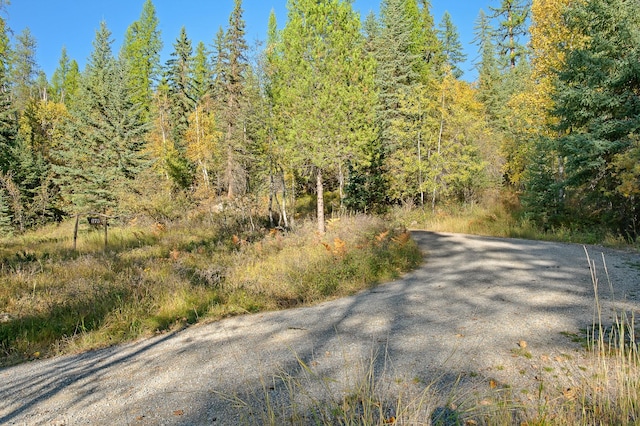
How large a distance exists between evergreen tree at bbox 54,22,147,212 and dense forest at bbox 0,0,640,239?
0.12 meters

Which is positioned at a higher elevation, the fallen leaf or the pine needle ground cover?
the fallen leaf

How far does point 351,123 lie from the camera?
12492 millimetres

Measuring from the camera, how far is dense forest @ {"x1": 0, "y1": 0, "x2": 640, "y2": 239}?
11.4m

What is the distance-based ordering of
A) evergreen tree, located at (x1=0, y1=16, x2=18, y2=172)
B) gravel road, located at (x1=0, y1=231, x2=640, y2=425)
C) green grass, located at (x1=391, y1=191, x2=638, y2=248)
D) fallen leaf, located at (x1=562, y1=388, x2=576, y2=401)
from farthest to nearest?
1. evergreen tree, located at (x1=0, y1=16, x2=18, y2=172)
2. green grass, located at (x1=391, y1=191, x2=638, y2=248)
3. gravel road, located at (x1=0, y1=231, x2=640, y2=425)
4. fallen leaf, located at (x1=562, y1=388, x2=576, y2=401)

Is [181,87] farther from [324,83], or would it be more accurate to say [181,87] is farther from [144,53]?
[324,83]

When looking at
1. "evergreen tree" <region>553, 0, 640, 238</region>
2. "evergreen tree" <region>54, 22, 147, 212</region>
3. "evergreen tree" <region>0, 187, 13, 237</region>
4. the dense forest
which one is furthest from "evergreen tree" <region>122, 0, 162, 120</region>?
"evergreen tree" <region>553, 0, 640, 238</region>

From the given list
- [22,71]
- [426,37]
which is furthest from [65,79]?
[426,37]

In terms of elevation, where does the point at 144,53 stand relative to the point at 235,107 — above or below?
above

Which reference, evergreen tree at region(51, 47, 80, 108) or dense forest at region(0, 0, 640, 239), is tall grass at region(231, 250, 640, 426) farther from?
evergreen tree at region(51, 47, 80, 108)

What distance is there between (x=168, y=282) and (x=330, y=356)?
4.90m

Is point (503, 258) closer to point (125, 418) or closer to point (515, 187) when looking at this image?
point (125, 418)

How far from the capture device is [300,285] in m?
Answer: 7.32

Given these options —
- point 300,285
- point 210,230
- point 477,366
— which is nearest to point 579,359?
point 477,366

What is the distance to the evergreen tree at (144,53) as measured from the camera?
123 ft
